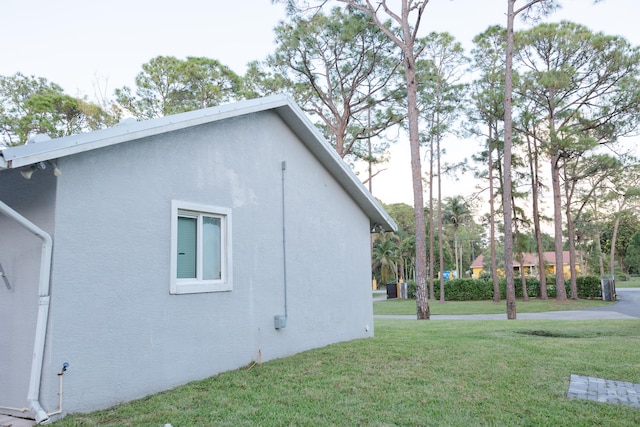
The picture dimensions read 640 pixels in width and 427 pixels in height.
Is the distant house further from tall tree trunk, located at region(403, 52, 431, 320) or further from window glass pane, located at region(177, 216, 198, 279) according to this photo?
tall tree trunk, located at region(403, 52, 431, 320)

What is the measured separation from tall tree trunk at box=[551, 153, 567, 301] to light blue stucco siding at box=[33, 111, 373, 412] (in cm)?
2302

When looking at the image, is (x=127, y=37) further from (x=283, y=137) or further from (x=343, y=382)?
(x=343, y=382)

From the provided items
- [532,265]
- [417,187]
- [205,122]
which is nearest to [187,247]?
[205,122]

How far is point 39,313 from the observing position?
4480 mm

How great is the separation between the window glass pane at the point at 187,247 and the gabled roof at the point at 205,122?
1.30 meters

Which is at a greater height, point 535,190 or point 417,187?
point 535,190

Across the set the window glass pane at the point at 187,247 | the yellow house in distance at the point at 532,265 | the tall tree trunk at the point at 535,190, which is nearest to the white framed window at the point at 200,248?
the window glass pane at the point at 187,247

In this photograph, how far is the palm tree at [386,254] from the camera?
5009 cm

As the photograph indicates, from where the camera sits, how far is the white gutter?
4.36 m

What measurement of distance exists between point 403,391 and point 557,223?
2604 cm

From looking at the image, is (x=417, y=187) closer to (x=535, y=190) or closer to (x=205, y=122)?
(x=205, y=122)

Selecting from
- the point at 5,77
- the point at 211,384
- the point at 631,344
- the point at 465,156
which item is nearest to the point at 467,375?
the point at 211,384

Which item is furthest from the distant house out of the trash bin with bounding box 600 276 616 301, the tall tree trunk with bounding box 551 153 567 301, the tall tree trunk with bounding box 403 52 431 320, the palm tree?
the palm tree

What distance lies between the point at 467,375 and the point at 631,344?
4.73m
